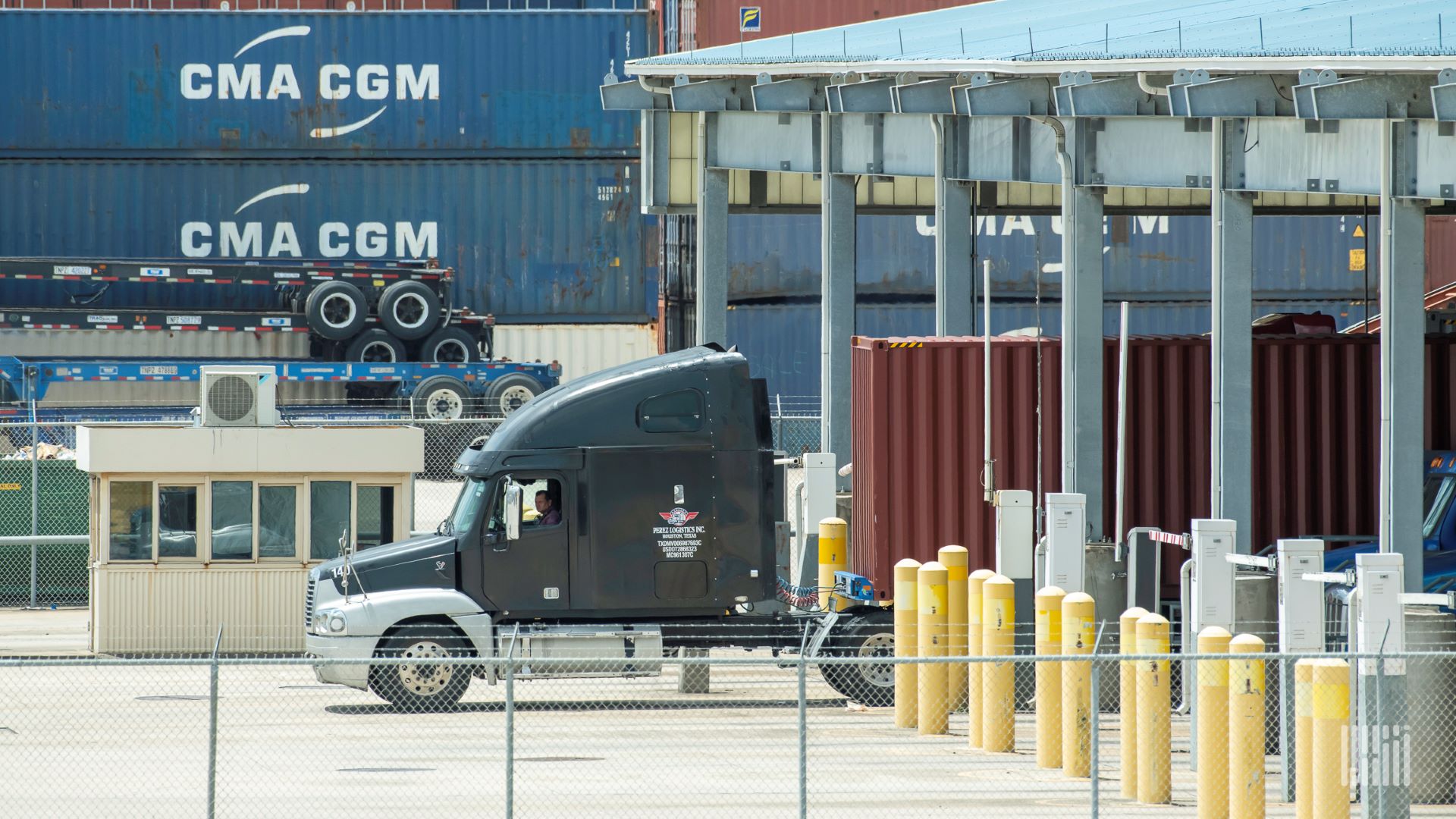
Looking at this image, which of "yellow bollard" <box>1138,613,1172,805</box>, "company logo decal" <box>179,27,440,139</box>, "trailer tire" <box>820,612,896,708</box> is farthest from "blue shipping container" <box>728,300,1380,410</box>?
"yellow bollard" <box>1138,613,1172,805</box>

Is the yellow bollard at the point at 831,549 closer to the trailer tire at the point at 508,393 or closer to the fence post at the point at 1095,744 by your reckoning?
the fence post at the point at 1095,744

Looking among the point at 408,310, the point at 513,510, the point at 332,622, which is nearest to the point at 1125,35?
the point at 513,510

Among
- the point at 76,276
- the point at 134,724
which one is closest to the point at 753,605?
the point at 134,724

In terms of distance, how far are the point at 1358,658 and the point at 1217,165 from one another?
12.9 ft

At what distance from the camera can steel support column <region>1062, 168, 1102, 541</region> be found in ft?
46.3

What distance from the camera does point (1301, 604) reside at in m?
11.0

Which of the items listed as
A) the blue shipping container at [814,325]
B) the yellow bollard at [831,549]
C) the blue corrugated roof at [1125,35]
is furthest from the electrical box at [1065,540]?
the blue shipping container at [814,325]

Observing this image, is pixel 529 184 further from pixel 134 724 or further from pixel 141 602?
pixel 134 724

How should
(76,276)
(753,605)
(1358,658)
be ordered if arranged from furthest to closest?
(76,276), (753,605), (1358,658)

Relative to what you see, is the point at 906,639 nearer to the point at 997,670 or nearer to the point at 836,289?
the point at 997,670

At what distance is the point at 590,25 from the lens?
3609cm

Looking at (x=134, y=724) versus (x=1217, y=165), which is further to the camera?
(x=134, y=724)

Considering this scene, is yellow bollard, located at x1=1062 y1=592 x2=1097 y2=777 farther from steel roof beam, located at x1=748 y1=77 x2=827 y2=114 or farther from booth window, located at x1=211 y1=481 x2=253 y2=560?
booth window, located at x1=211 y1=481 x2=253 y2=560

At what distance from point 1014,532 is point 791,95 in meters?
5.38
